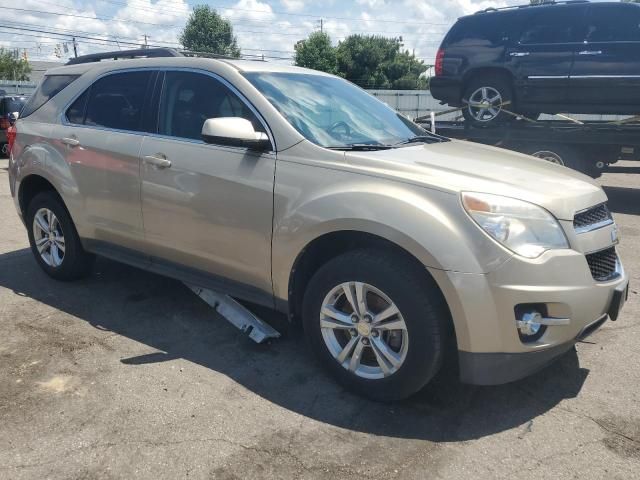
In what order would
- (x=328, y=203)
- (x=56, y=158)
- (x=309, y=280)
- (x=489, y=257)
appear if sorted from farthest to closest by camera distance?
(x=56, y=158) < (x=309, y=280) < (x=328, y=203) < (x=489, y=257)

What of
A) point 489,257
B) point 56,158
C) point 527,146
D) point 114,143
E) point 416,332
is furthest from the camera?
point 527,146

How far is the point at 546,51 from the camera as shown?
26.7 feet

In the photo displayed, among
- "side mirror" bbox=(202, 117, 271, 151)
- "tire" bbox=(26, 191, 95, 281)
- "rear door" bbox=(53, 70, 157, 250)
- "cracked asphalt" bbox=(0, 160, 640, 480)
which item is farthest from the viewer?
"tire" bbox=(26, 191, 95, 281)

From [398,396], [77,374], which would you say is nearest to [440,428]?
[398,396]

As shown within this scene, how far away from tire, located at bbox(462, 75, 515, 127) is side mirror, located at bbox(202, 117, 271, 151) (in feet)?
21.1

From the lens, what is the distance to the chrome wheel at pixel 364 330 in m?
2.91

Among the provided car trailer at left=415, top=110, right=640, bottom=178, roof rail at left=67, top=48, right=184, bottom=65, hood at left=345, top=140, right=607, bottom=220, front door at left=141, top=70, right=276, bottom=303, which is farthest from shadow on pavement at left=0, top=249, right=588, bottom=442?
car trailer at left=415, top=110, right=640, bottom=178

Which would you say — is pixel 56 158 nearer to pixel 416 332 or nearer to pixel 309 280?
pixel 309 280

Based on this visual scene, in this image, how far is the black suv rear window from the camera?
4.68 m

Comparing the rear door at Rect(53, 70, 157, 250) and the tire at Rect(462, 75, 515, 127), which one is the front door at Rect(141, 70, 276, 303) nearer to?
the rear door at Rect(53, 70, 157, 250)

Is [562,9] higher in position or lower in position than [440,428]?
higher

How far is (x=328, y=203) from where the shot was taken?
3.00 m

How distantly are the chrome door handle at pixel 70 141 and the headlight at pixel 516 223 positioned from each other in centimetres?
307

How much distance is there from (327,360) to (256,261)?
2.36 ft
